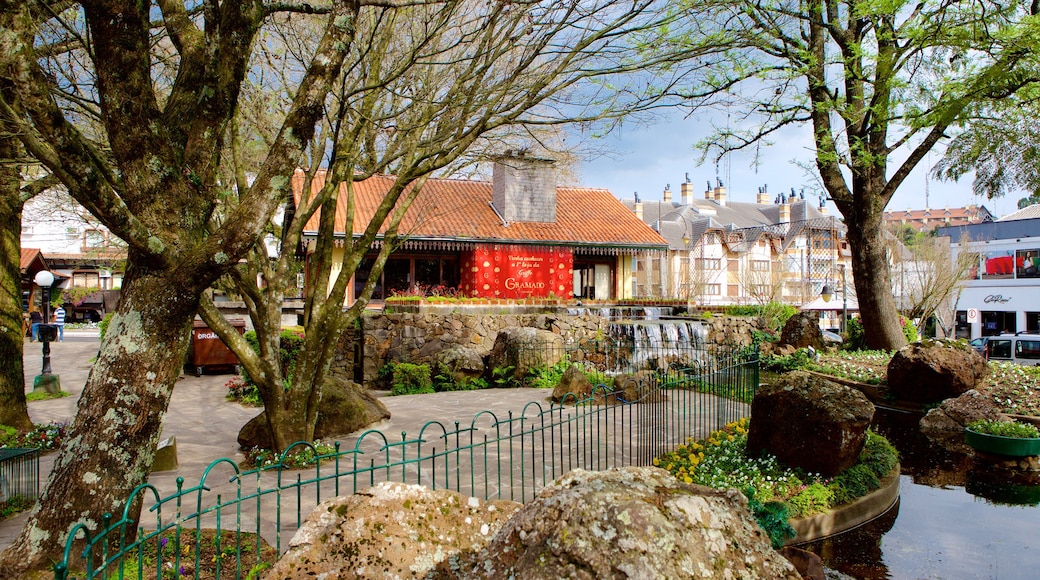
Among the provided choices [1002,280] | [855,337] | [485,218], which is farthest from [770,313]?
[1002,280]

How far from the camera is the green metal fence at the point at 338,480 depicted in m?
3.46

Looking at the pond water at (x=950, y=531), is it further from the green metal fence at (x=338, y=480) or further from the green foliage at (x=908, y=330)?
the green foliage at (x=908, y=330)

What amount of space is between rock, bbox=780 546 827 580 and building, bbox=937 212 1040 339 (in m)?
32.8

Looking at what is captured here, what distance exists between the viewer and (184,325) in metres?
3.81

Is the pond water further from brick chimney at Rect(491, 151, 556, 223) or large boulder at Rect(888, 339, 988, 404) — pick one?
brick chimney at Rect(491, 151, 556, 223)

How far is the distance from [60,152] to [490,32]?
406 cm

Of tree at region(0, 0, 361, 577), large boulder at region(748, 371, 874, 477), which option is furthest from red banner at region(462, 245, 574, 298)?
tree at region(0, 0, 361, 577)

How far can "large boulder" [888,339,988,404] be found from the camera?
1093 cm

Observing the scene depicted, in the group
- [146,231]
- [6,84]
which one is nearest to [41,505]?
[146,231]

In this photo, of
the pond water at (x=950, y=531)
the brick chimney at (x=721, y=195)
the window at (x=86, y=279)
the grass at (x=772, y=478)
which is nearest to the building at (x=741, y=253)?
the brick chimney at (x=721, y=195)

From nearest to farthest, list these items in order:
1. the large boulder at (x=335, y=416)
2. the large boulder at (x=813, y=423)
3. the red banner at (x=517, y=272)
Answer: the large boulder at (x=813, y=423) < the large boulder at (x=335, y=416) < the red banner at (x=517, y=272)

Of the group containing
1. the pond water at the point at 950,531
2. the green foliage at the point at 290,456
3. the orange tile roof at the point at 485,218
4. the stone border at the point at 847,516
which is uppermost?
the orange tile roof at the point at 485,218

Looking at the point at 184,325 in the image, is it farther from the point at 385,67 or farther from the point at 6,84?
the point at 385,67

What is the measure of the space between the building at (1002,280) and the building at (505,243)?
66.1ft
